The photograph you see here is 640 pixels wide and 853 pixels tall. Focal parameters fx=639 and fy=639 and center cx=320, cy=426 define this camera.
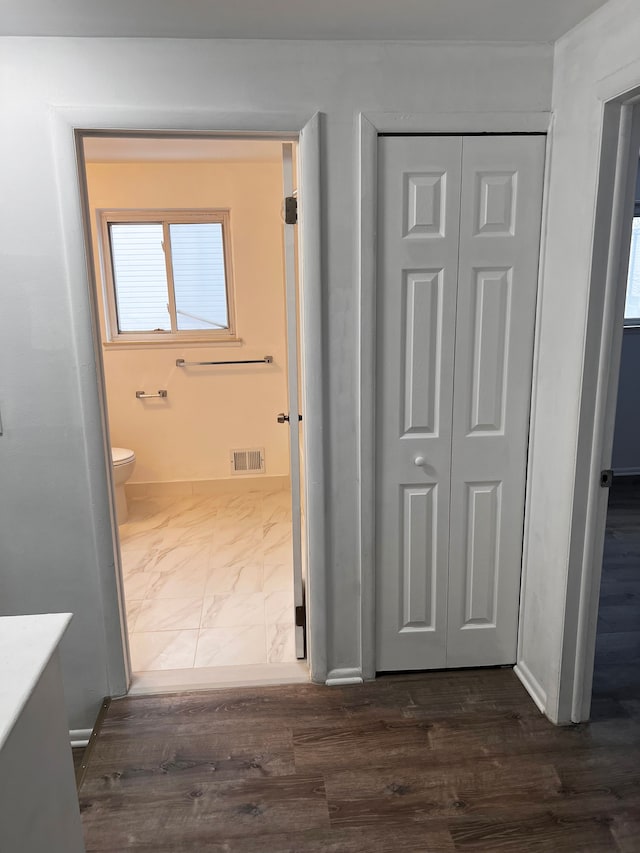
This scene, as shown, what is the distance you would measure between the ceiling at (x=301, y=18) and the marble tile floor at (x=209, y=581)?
228 cm

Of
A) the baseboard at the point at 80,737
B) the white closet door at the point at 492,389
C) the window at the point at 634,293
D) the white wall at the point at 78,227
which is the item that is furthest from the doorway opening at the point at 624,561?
the baseboard at the point at 80,737

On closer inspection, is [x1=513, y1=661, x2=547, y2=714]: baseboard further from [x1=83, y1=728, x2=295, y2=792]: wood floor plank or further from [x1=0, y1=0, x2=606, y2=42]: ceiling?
[x1=0, y1=0, x2=606, y2=42]: ceiling

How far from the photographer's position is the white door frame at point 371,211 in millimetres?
2090

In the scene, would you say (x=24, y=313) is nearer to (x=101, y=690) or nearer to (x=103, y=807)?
(x=101, y=690)

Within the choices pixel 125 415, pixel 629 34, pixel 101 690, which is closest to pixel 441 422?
pixel 629 34

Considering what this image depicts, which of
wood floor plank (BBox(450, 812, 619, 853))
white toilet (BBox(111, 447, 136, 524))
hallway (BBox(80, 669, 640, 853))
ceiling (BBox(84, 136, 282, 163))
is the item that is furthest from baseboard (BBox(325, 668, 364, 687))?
ceiling (BBox(84, 136, 282, 163))

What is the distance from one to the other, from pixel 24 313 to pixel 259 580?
1883 millimetres

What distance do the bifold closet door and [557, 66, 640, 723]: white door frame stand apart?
1.09ft

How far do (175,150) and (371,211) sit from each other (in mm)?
2194

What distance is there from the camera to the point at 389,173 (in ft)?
7.00

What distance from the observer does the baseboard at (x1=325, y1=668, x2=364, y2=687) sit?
2485mm

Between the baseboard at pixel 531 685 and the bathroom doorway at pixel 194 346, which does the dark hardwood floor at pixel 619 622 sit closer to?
the baseboard at pixel 531 685

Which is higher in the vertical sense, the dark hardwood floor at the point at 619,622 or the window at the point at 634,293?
the window at the point at 634,293

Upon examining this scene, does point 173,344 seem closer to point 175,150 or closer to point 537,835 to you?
point 175,150
